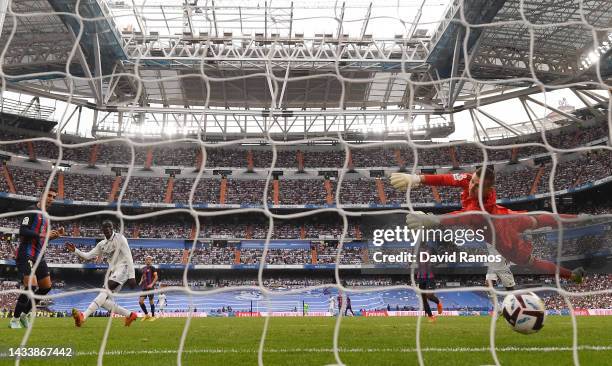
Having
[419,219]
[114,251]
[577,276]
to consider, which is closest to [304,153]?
[114,251]

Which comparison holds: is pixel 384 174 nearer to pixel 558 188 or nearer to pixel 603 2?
pixel 558 188

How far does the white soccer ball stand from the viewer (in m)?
4.37

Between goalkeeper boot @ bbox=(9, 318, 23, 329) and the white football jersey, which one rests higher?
the white football jersey

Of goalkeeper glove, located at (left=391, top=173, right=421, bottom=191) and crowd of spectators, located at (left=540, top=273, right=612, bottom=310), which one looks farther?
crowd of spectators, located at (left=540, top=273, right=612, bottom=310)

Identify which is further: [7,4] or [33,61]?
[33,61]

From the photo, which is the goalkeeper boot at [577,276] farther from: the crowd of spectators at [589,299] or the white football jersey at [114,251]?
the crowd of spectators at [589,299]

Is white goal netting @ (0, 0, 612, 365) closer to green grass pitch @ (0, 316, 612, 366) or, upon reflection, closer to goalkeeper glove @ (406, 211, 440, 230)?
green grass pitch @ (0, 316, 612, 366)

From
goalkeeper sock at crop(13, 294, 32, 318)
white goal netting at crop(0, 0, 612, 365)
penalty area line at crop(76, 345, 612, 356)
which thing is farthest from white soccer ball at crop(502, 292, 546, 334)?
white goal netting at crop(0, 0, 612, 365)

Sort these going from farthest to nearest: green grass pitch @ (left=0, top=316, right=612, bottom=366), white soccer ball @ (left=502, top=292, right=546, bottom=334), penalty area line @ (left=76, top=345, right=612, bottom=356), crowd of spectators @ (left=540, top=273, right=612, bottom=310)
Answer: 1. crowd of spectators @ (left=540, top=273, right=612, bottom=310)
2. penalty area line @ (left=76, top=345, right=612, bottom=356)
3. white soccer ball @ (left=502, top=292, right=546, bottom=334)
4. green grass pitch @ (left=0, top=316, right=612, bottom=366)

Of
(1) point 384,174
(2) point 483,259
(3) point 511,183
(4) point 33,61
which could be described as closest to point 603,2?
(2) point 483,259

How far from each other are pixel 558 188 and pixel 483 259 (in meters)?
8.31

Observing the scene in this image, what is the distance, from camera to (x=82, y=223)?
1000 inches

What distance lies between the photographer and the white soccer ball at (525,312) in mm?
4367

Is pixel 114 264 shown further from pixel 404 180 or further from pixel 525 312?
pixel 525 312
